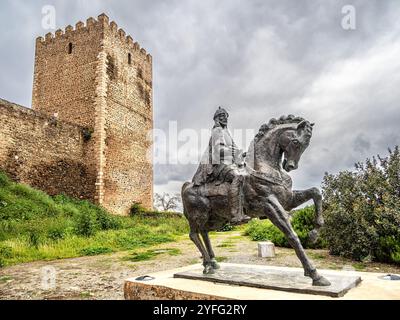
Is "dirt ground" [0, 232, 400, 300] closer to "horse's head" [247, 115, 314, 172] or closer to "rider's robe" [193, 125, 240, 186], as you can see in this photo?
"rider's robe" [193, 125, 240, 186]

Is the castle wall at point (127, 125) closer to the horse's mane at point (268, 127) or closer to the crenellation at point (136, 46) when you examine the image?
the crenellation at point (136, 46)

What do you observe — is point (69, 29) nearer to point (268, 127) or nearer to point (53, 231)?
point (53, 231)

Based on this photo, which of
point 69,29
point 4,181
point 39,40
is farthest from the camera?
point 39,40

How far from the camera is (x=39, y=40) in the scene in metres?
24.0

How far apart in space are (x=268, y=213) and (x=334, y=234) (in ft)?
20.4

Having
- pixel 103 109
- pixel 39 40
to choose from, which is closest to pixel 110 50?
pixel 103 109

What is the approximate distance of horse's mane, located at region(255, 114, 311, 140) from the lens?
440 centimetres

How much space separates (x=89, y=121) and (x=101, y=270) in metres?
14.9

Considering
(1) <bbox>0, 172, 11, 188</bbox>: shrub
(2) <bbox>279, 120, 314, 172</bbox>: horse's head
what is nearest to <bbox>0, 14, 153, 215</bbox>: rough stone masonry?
(1) <bbox>0, 172, 11, 188</bbox>: shrub

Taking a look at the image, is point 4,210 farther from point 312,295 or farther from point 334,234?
point 312,295

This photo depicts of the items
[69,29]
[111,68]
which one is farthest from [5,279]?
[69,29]

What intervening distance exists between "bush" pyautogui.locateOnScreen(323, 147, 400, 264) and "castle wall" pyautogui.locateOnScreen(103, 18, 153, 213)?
15.1m

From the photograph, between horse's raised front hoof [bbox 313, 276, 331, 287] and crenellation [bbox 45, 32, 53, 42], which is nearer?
horse's raised front hoof [bbox 313, 276, 331, 287]

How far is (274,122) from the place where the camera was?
4.49 metres
